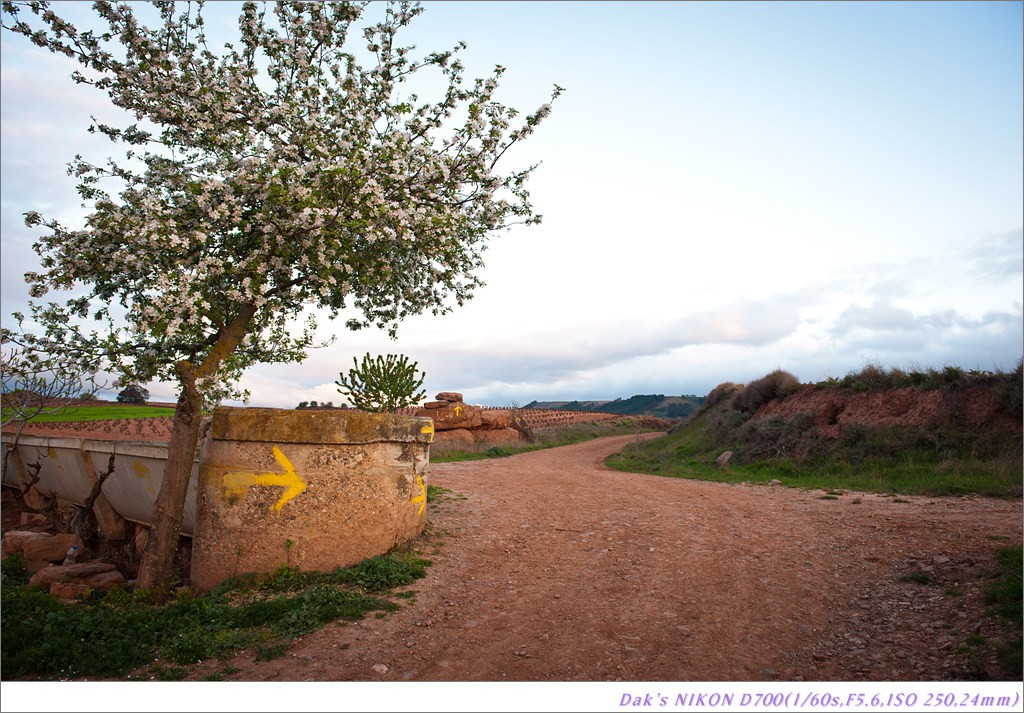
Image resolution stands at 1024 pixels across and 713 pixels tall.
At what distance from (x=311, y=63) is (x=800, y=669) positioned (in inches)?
434

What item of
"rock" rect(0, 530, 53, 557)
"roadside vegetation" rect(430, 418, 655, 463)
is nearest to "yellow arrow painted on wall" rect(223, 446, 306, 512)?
"rock" rect(0, 530, 53, 557)

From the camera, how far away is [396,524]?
28.9ft

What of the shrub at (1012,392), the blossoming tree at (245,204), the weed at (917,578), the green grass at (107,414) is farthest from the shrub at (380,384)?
the green grass at (107,414)

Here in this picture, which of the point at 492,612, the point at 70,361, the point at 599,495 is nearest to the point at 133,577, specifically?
the point at 70,361

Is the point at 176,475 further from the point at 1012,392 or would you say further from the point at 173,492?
the point at 1012,392

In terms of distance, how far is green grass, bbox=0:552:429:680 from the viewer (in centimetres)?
585

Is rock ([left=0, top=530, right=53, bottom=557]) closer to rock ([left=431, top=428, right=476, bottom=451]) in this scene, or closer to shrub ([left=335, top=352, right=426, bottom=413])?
shrub ([left=335, top=352, right=426, bottom=413])

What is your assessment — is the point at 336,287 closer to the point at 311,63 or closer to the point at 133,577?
the point at 311,63

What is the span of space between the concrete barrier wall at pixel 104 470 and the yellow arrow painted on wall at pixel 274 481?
118cm

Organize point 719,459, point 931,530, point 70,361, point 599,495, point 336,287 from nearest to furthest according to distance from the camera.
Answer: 1. point 70,361
2. point 336,287
3. point 931,530
4. point 599,495
5. point 719,459

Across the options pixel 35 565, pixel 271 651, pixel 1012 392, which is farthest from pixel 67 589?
pixel 1012 392

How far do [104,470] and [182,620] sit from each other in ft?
22.3

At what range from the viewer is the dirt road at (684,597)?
18.2ft

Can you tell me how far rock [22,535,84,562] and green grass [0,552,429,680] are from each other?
2.65 metres
